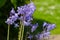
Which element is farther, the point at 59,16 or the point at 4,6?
the point at 59,16

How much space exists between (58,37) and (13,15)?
199 cm

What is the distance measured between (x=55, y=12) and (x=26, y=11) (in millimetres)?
3205

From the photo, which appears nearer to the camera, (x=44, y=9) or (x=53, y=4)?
(x=44, y=9)

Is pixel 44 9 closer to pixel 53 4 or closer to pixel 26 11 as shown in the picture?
pixel 53 4

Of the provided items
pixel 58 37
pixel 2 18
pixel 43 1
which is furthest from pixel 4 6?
pixel 43 1

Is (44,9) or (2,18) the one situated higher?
(44,9)

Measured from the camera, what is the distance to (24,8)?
5.22 feet

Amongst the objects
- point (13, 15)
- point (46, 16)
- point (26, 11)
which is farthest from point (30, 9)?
point (46, 16)

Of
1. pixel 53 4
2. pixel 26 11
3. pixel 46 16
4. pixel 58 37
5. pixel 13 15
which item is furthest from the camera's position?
pixel 53 4

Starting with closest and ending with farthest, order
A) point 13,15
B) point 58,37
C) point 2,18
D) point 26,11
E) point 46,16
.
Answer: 1. point 26,11
2. point 13,15
3. point 2,18
4. point 58,37
5. point 46,16

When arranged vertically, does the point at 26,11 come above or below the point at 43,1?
below

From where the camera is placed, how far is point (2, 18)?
2.64m

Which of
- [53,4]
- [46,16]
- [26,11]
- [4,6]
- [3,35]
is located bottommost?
[26,11]

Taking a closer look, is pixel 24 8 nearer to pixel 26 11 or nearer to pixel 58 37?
pixel 26 11
